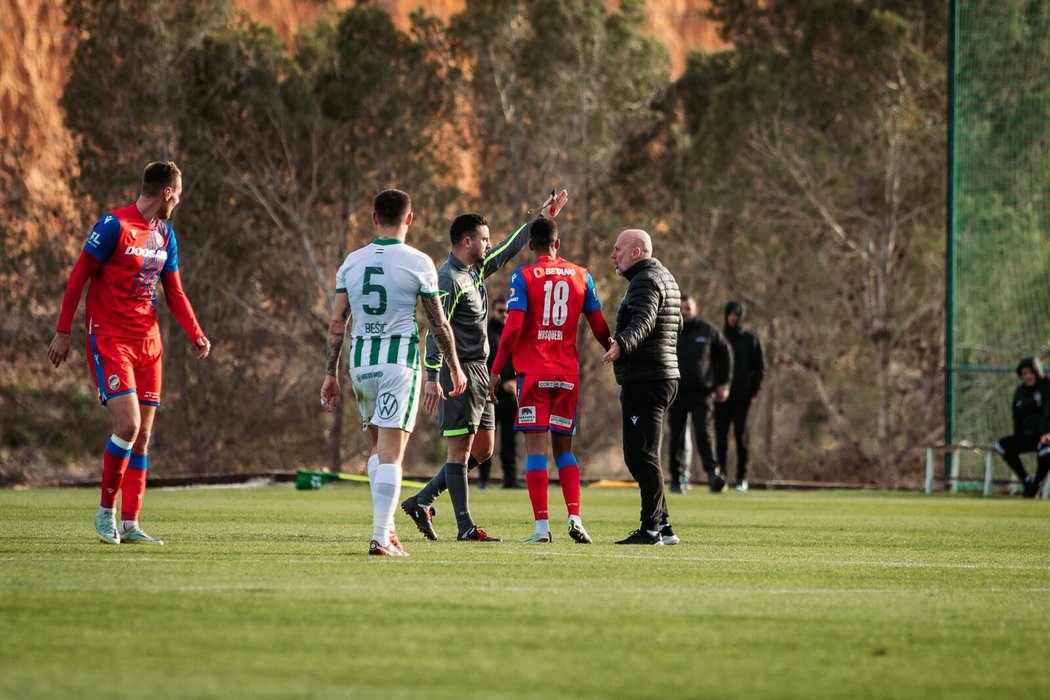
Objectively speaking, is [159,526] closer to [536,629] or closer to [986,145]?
[536,629]

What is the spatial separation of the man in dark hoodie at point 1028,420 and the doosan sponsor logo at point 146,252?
14.9 metres

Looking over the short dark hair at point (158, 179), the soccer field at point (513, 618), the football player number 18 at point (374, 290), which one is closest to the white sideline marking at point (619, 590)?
the soccer field at point (513, 618)

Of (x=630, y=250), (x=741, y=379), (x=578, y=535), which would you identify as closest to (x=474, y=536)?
(x=578, y=535)

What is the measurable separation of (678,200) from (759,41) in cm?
473

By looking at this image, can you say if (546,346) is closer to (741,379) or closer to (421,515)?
(421,515)

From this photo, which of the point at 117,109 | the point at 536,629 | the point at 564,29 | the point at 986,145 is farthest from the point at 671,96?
the point at 536,629

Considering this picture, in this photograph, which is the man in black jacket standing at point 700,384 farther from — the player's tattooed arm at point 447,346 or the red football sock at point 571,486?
the player's tattooed arm at point 447,346

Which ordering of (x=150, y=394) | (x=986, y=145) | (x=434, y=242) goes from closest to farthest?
1. (x=150, y=394)
2. (x=986, y=145)
3. (x=434, y=242)

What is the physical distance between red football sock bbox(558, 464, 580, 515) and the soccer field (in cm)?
30

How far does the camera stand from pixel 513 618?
6.63m

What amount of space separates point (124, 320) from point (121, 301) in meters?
0.12

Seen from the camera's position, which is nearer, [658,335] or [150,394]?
[150,394]

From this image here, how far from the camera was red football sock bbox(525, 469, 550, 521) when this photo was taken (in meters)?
11.4

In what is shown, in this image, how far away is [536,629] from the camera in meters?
6.33
